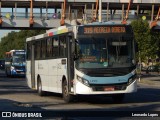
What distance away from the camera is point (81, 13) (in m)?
73.7

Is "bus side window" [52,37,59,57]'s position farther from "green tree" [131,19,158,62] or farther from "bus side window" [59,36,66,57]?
"green tree" [131,19,158,62]

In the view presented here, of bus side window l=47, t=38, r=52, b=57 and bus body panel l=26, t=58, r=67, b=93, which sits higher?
bus side window l=47, t=38, r=52, b=57

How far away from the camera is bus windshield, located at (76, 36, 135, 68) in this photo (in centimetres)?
1884

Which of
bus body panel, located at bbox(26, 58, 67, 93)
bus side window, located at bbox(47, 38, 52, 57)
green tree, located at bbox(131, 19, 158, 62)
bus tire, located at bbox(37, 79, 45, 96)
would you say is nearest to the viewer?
bus body panel, located at bbox(26, 58, 67, 93)

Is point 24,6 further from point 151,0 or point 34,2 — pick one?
point 151,0

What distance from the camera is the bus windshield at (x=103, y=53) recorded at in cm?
1884

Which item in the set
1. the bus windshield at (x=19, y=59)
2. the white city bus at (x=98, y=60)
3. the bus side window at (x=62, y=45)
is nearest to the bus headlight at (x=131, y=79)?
the white city bus at (x=98, y=60)

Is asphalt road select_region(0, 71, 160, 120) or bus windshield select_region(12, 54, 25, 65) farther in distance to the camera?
bus windshield select_region(12, 54, 25, 65)

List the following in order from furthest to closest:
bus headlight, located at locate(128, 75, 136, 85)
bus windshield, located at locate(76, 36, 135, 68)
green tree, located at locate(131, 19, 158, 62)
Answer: green tree, located at locate(131, 19, 158, 62) < bus headlight, located at locate(128, 75, 136, 85) < bus windshield, located at locate(76, 36, 135, 68)

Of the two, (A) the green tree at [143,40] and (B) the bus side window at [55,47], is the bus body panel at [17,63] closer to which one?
(A) the green tree at [143,40]

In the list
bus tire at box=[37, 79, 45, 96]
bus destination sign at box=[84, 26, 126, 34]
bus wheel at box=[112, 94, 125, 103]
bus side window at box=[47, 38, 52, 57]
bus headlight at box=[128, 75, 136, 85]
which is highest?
bus destination sign at box=[84, 26, 126, 34]

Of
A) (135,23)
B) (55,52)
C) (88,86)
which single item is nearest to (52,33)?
(55,52)

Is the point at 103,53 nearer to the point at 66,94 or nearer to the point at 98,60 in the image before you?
the point at 98,60

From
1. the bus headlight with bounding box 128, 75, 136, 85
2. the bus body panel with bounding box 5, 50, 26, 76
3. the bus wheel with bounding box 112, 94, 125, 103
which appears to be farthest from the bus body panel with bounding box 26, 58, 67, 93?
the bus body panel with bounding box 5, 50, 26, 76
